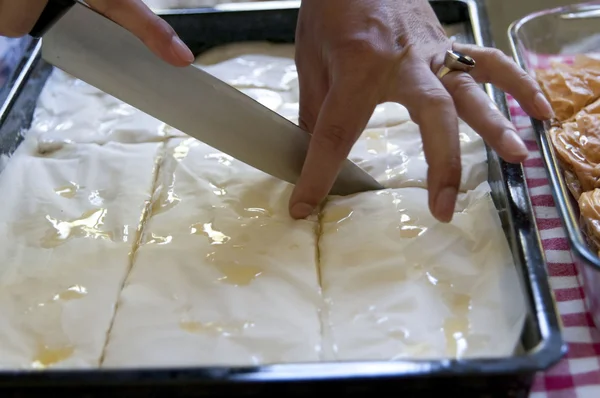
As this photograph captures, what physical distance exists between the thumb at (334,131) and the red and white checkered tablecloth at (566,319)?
1.36 ft

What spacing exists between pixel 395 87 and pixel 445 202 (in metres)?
0.24

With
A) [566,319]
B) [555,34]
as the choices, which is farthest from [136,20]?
[555,34]

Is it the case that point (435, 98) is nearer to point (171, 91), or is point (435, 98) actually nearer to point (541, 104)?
point (541, 104)

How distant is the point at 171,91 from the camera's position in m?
1.03

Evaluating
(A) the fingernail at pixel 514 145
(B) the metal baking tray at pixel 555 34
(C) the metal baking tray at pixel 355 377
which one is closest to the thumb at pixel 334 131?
(A) the fingernail at pixel 514 145

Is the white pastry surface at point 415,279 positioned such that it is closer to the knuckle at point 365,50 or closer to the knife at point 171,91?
the knife at point 171,91

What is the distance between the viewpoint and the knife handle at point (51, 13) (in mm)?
969

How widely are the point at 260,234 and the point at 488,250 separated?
37 centimetres

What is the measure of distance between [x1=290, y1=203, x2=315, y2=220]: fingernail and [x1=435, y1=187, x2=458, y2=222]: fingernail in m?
0.25

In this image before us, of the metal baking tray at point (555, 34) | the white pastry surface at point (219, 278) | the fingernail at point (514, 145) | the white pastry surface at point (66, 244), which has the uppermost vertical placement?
the fingernail at point (514, 145)

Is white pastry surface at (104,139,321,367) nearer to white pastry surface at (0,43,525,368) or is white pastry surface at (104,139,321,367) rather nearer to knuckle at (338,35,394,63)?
white pastry surface at (0,43,525,368)

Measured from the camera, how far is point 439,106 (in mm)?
915

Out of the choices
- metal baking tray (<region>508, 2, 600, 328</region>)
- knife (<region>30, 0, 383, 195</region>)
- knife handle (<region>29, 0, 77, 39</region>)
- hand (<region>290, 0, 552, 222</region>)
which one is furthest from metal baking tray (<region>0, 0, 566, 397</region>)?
metal baking tray (<region>508, 2, 600, 328</region>)

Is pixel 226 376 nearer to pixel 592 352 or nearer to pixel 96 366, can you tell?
pixel 96 366
